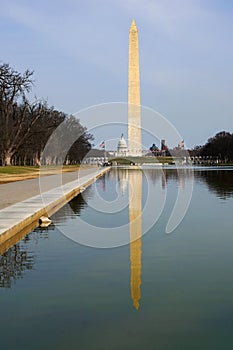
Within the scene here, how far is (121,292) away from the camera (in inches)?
305

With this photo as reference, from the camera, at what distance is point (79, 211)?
1856cm

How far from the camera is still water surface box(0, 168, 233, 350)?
5910 mm

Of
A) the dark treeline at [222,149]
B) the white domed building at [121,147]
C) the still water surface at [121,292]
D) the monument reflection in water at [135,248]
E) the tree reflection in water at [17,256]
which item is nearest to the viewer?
the still water surface at [121,292]

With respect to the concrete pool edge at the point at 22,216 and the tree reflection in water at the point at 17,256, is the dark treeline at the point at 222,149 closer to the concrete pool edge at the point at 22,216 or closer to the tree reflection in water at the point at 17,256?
the concrete pool edge at the point at 22,216

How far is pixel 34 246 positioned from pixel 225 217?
22.8 feet

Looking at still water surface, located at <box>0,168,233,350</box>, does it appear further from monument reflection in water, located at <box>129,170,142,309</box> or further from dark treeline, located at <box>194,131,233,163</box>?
dark treeline, located at <box>194,131,233,163</box>

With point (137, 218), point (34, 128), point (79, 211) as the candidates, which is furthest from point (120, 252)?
point (34, 128)

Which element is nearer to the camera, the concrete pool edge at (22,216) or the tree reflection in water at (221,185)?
the concrete pool edge at (22,216)

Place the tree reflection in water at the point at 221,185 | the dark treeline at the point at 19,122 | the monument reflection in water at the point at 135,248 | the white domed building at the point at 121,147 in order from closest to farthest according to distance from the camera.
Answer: the monument reflection in water at the point at 135,248
the tree reflection in water at the point at 221,185
the dark treeline at the point at 19,122
the white domed building at the point at 121,147

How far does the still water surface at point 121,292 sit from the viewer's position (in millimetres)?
5910

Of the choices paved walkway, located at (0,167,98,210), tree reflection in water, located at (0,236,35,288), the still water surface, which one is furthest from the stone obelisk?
tree reflection in water, located at (0,236,35,288)

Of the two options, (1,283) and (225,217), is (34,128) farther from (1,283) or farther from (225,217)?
(1,283)

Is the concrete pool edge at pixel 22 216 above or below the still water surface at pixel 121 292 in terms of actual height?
above

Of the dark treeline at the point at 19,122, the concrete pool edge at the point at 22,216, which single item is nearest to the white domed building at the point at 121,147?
the dark treeline at the point at 19,122
